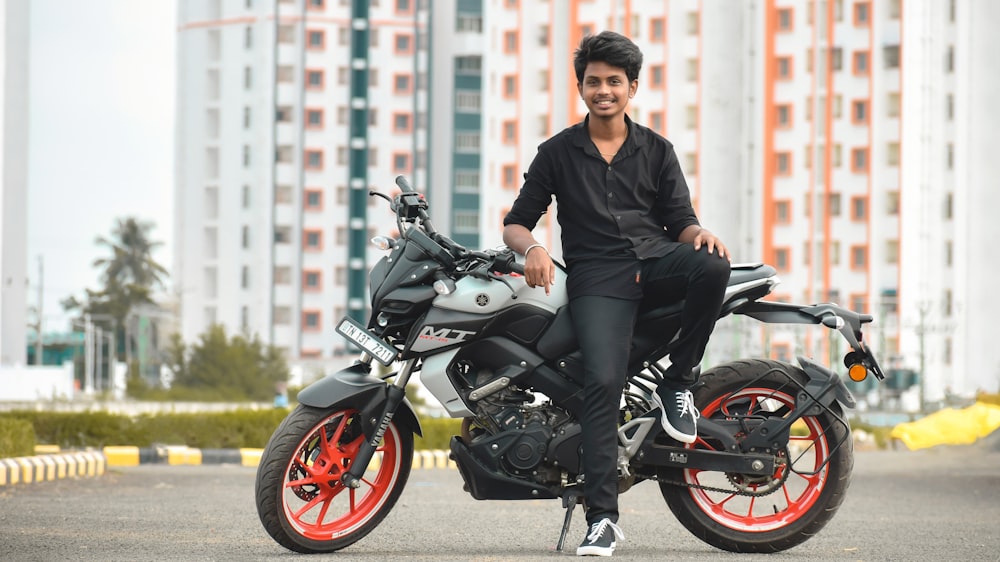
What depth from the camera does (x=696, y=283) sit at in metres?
6.44

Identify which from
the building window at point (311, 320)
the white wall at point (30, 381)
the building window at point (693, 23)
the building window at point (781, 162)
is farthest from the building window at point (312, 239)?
the white wall at point (30, 381)

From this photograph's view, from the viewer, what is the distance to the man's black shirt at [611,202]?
21.6 ft

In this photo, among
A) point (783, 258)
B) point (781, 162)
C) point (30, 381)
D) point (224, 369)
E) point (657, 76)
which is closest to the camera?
point (30, 381)

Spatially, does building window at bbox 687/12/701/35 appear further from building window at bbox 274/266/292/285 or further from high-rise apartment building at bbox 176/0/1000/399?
building window at bbox 274/266/292/285

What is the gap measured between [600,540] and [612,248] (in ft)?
4.09

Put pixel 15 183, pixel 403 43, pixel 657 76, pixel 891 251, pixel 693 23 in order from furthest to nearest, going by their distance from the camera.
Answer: pixel 403 43
pixel 657 76
pixel 693 23
pixel 891 251
pixel 15 183

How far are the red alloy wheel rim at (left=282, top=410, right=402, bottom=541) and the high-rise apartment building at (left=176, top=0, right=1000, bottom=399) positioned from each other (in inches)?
2499

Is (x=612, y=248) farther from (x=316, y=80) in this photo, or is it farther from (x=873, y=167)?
Result: (x=316, y=80)

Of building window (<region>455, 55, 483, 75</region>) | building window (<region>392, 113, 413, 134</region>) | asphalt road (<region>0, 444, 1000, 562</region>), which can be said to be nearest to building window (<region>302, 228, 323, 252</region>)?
building window (<region>392, 113, 413, 134</region>)

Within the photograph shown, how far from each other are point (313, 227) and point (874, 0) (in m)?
41.6

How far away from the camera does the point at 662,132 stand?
85.1m

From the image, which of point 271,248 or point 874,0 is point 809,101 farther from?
point 271,248

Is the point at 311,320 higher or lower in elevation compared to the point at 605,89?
lower

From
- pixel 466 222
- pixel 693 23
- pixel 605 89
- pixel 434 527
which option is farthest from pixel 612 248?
pixel 466 222
